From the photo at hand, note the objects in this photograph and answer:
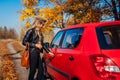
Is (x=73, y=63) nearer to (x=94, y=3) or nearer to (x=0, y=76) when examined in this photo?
(x=0, y=76)

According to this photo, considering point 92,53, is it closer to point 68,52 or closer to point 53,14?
point 68,52

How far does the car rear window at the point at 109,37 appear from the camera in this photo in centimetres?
571

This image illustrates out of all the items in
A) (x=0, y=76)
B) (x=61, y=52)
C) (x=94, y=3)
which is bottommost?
(x=0, y=76)

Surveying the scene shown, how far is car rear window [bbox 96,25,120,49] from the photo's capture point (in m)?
5.71

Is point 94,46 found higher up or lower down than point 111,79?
higher up

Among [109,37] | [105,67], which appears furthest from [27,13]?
[105,67]

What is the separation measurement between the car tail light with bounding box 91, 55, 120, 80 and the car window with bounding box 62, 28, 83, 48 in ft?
3.62

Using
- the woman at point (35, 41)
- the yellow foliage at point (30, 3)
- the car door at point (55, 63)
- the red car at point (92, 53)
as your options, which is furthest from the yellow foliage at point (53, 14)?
the red car at point (92, 53)

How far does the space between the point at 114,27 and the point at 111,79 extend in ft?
3.48

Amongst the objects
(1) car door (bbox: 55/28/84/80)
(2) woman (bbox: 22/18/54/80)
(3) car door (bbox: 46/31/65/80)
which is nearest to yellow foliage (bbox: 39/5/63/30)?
(3) car door (bbox: 46/31/65/80)

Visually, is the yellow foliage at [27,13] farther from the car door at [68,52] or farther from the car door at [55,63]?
the car door at [68,52]

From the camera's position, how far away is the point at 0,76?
11.1 meters

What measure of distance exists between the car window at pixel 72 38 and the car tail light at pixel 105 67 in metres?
1.10

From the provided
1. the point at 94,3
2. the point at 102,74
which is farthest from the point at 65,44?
the point at 94,3
